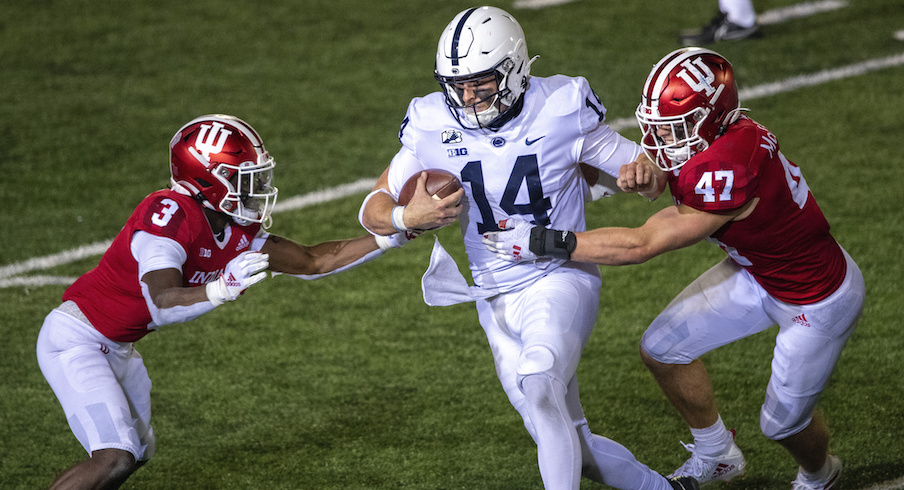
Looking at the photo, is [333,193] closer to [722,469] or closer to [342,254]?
[342,254]

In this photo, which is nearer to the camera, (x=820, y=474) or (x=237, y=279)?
(x=237, y=279)

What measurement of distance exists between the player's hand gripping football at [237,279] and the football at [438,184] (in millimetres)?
601

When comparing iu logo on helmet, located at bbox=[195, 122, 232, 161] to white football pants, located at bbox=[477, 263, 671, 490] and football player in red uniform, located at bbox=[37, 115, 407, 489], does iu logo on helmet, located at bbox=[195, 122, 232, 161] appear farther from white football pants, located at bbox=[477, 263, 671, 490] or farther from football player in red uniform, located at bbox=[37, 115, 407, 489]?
white football pants, located at bbox=[477, 263, 671, 490]

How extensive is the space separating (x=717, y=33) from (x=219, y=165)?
237 inches

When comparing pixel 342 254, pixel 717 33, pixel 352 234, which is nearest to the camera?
pixel 342 254

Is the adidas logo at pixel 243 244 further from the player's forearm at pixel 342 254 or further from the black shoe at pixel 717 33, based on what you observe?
the black shoe at pixel 717 33

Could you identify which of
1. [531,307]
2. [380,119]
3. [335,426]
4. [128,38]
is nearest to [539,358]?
[531,307]

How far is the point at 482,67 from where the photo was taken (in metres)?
3.57

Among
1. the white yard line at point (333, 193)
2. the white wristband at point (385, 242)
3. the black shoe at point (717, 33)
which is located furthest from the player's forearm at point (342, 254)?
the black shoe at point (717, 33)

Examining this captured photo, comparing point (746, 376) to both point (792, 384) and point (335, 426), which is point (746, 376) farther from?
point (335, 426)

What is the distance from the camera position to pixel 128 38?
9.23m

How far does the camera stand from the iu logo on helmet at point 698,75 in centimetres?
345

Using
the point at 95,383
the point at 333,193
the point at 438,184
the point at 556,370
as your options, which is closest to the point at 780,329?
the point at 556,370

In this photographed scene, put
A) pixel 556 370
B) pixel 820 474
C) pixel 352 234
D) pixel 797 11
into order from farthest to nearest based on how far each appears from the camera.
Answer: pixel 797 11
pixel 352 234
pixel 820 474
pixel 556 370
